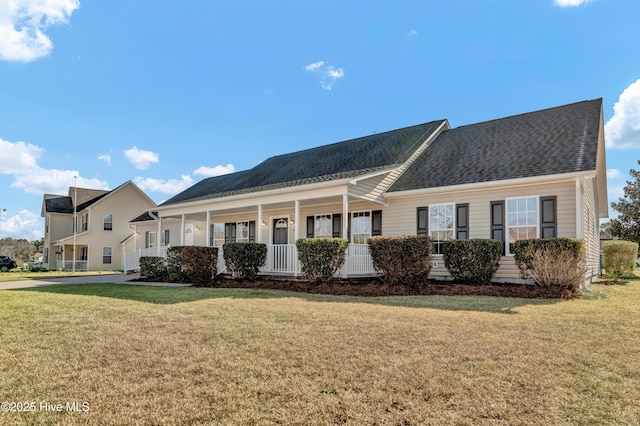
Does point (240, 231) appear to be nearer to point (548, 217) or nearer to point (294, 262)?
point (294, 262)

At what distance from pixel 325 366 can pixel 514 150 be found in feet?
39.0

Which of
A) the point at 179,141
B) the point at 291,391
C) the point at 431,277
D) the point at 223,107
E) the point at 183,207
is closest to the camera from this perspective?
the point at 291,391

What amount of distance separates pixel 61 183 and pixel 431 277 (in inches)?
1535

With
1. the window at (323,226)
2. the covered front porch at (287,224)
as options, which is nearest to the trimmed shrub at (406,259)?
the covered front porch at (287,224)

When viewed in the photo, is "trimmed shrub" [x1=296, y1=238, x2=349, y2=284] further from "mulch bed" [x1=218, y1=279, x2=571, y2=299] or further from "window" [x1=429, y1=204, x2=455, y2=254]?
"window" [x1=429, y1=204, x2=455, y2=254]

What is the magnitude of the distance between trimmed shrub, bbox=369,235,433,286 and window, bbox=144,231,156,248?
20536mm

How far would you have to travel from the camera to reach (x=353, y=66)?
58.5 feet

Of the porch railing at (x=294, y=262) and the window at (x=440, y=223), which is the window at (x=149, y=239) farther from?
the window at (x=440, y=223)

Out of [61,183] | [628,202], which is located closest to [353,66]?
[628,202]

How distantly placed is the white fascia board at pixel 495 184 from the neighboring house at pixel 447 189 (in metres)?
0.03

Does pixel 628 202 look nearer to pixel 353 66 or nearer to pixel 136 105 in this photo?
pixel 353 66

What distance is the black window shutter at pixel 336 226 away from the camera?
51.7 feet

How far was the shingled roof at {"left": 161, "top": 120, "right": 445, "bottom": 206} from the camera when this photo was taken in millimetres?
15578

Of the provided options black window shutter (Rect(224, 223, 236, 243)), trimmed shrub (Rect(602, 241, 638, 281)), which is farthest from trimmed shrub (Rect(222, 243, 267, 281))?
trimmed shrub (Rect(602, 241, 638, 281))
